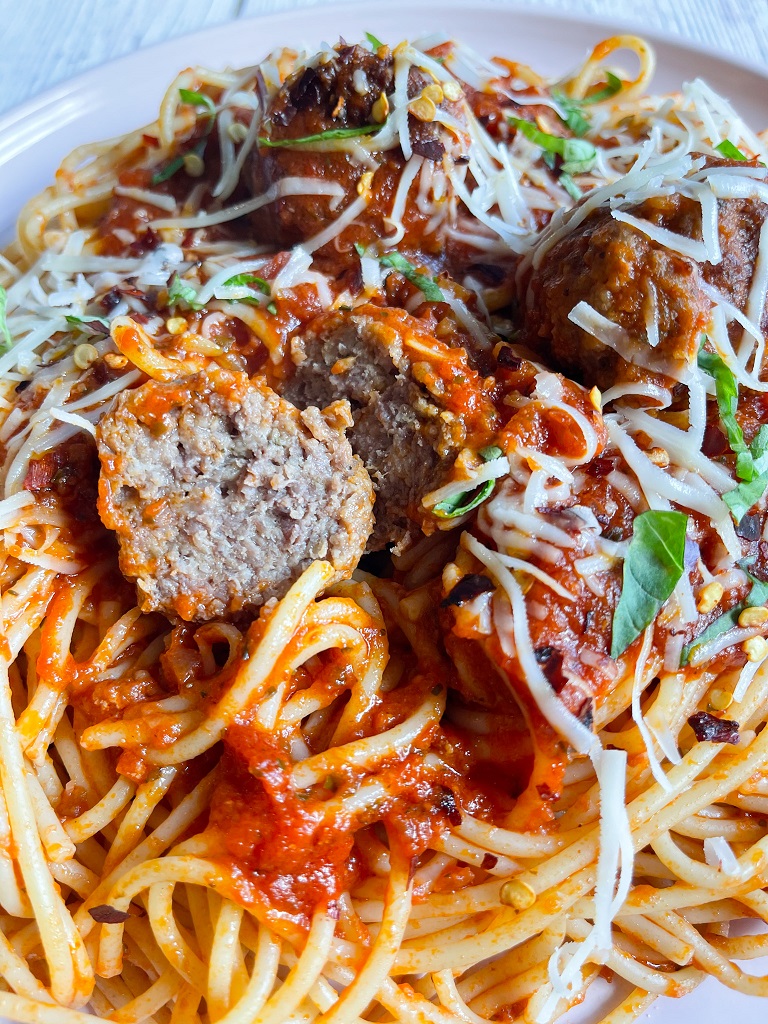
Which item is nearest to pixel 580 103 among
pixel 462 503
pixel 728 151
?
pixel 728 151

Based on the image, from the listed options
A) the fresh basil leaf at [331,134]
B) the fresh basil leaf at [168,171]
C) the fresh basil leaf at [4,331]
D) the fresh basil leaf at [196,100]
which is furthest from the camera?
the fresh basil leaf at [196,100]

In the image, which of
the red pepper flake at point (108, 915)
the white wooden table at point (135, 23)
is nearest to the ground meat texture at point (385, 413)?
the red pepper flake at point (108, 915)

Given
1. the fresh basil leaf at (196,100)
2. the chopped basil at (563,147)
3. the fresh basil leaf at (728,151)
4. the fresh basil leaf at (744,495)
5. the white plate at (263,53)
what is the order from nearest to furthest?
the fresh basil leaf at (744,495)
the fresh basil leaf at (728,151)
the chopped basil at (563,147)
the fresh basil leaf at (196,100)
the white plate at (263,53)

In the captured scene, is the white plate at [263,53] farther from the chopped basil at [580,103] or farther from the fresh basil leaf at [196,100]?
the fresh basil leaf at [196,100]

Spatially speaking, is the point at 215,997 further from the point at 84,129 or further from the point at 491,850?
the point at 84,129

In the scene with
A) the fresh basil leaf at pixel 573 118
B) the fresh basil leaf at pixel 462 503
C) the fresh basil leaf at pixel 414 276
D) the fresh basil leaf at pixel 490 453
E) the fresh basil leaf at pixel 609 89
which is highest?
the fresh basil leaf at pixel 414 276

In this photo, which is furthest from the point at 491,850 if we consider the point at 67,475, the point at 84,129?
the point at 84,129

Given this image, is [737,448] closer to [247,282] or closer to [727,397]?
[727,397]
